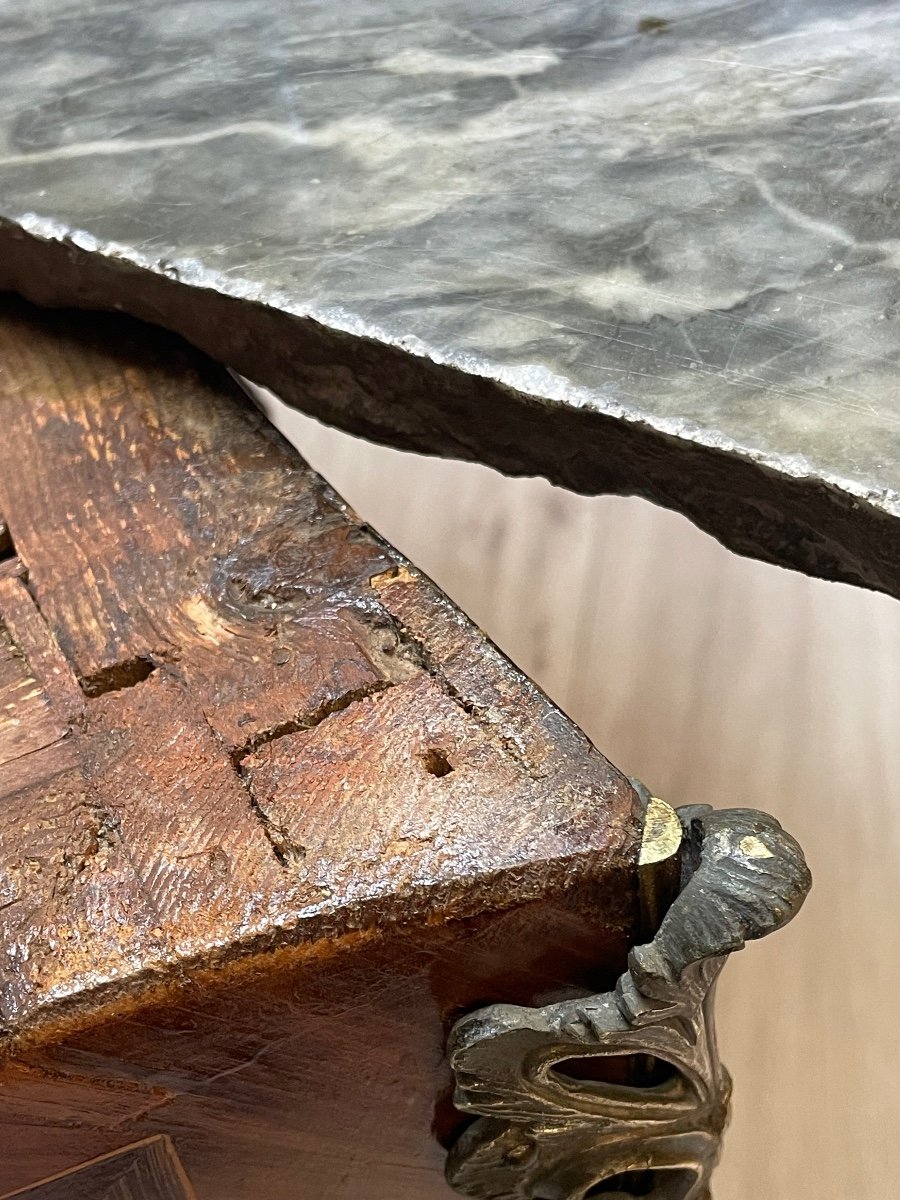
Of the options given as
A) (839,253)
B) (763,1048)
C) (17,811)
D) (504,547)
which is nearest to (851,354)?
(839,253)

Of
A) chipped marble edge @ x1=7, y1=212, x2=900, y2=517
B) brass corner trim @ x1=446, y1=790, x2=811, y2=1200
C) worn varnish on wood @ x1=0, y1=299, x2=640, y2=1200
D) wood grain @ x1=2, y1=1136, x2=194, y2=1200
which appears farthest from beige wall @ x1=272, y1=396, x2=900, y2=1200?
chipped marble edge @ x1=7, y1=212, x2=900, y2=517

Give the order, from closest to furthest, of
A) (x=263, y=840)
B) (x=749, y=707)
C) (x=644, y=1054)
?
(x=263, y=840), (x=644, y=1054), (x=749, y=707)

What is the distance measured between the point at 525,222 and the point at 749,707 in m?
0.71

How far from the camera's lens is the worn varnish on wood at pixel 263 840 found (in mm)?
572

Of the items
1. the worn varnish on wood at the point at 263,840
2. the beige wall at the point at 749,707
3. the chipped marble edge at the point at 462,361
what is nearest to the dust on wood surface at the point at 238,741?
the worn varnish on wood at the point at 263,840

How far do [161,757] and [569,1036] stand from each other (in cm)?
27

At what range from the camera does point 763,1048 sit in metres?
1.09

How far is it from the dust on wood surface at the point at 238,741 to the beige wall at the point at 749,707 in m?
0.58

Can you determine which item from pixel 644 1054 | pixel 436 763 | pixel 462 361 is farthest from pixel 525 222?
pixel 644 1054

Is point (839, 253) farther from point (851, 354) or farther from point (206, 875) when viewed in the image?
point (206, 875)

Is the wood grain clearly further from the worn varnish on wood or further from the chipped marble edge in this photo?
the chipped marble edge

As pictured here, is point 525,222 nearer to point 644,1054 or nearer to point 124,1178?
point 644,1054

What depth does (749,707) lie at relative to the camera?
4.29ft

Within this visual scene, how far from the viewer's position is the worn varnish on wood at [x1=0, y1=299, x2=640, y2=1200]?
22.5 inches
